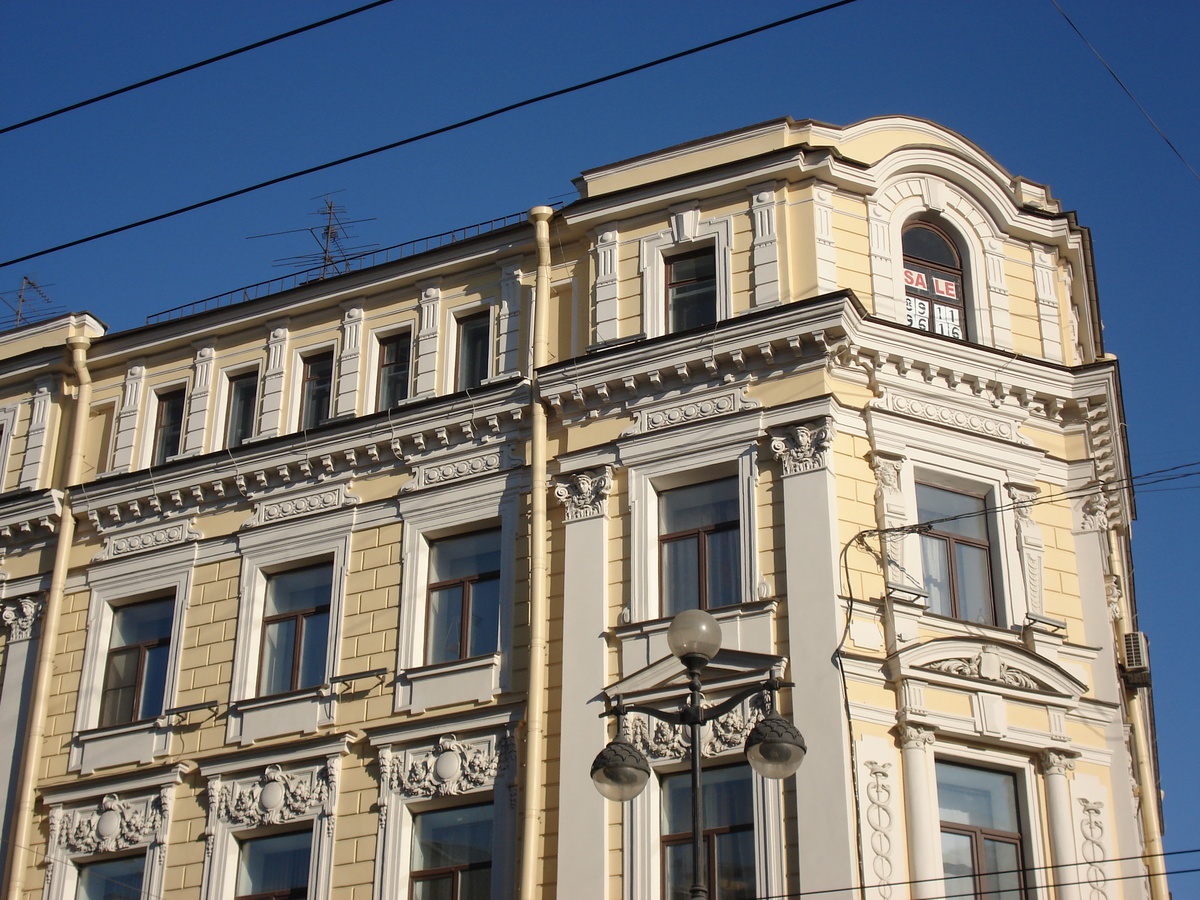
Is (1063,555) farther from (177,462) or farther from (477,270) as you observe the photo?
(177,462)

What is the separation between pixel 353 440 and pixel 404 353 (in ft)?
5.58

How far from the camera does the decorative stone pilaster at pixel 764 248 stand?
2142 cm

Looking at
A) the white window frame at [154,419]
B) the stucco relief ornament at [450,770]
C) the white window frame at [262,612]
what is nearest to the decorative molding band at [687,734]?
the stucco relief ornament at [450,770]

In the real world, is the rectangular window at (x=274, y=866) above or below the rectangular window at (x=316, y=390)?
below

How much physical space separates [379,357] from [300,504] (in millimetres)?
2503

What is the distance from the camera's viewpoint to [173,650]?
915 inches

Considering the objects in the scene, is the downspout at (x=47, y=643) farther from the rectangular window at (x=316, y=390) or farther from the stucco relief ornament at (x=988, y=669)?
the stucco relief ornament at (x=988, y=669)

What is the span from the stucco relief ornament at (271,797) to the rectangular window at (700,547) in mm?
5090

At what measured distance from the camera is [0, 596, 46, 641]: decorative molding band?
24.5m

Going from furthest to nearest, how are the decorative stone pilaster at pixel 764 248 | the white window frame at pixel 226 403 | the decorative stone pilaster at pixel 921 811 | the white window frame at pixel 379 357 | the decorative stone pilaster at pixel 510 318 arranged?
1. the white window frame at pixel 226 403
2. the white window frame at pixel 379 357
3. the decorative stone pilaster at pixel 510 318
4. the decorative stone pilaster at pixel 764 248
5. the decorative stone pilaster at pixel 921 811

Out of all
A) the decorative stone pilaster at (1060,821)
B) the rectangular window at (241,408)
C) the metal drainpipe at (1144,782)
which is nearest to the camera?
the decorative stone pilaster at (1060,821)

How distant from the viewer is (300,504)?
23.4m

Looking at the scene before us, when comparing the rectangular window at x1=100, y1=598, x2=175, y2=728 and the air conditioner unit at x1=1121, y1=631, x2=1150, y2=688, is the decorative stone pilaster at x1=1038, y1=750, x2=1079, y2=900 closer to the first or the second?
the air conditioner unit at x1=1121, y1=631, x2=1150, y2=688

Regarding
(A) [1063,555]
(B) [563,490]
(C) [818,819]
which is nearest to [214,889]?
(B) [563,490]
